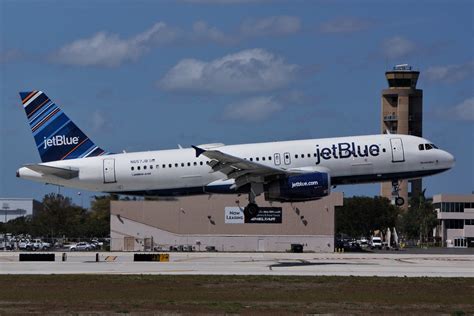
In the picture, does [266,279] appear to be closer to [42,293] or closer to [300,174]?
[42,293]

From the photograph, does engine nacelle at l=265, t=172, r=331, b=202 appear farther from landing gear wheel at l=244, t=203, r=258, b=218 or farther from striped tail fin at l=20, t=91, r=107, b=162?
striped tail fin at l=20, t=91, r=107, b=162

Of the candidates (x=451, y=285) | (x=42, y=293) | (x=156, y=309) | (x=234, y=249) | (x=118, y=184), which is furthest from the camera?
(x=234, y=249)

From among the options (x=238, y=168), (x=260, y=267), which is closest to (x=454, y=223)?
(x=238, y=168)

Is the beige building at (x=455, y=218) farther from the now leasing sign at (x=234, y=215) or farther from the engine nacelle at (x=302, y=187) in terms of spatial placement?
the engine nacelle at (x=302, y=187)

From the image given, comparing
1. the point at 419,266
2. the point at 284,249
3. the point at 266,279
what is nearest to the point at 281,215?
the point at 284,249

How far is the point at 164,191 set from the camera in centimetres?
7188

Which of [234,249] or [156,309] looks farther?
[234,249]

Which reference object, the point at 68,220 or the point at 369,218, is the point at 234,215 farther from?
the point at 369,218

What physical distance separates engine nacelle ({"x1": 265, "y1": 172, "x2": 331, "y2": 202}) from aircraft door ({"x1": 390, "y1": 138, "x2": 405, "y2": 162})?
4.88 meters

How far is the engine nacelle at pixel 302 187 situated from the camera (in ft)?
219

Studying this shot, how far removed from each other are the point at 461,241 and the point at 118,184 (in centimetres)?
11924

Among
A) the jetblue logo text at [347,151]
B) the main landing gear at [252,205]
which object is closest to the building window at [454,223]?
the main landing gear at [252,205]

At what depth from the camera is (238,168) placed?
69312mm

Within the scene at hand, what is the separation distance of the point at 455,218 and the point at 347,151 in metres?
125
